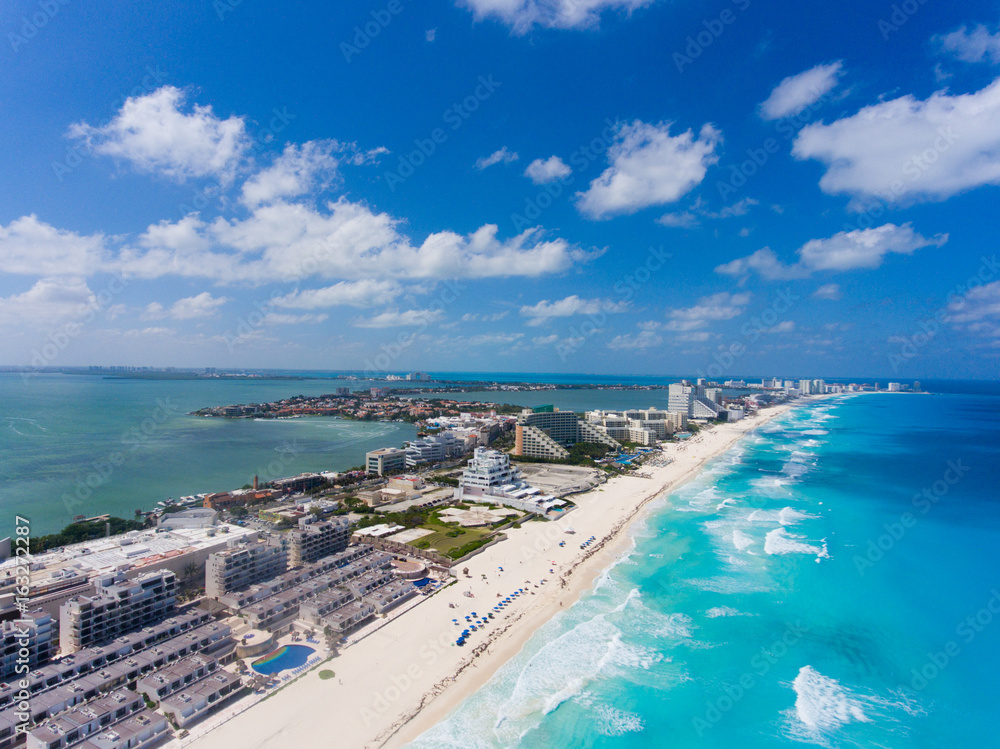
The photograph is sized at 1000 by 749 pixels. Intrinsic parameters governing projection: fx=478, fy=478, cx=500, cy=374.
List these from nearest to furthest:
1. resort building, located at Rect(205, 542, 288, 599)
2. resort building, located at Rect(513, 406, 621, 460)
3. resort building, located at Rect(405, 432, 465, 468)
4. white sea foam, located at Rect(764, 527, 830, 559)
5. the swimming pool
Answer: the swimming pool, resort building, located at Rect(205, 542, 288, 599), white sea foam, located at Rect(764, 527, 830, 559), resort building, located at Rect(405, 432, 465, 468), resort building, located at Rect(513, 406, 621, 460)

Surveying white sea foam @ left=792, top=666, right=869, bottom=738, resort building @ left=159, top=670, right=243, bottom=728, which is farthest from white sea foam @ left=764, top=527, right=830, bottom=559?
resort building @ left=159, top=670, right=243, bottom=728

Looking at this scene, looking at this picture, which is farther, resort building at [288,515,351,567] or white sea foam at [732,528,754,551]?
white sea foam at [732,528,754,551]

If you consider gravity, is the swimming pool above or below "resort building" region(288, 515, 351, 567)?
below

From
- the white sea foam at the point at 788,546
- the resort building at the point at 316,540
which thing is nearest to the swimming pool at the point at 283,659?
the resort building at the point at 316,540

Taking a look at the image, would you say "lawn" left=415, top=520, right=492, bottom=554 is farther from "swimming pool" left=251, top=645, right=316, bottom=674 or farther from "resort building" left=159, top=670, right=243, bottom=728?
"resort building" left=159, top=670, right=243, bottom=728

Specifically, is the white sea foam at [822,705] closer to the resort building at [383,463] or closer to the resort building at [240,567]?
the resort building at [240,567]

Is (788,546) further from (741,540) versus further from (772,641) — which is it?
(772,641)

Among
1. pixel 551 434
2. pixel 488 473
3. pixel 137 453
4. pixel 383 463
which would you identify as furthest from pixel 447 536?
pixel 137 453
